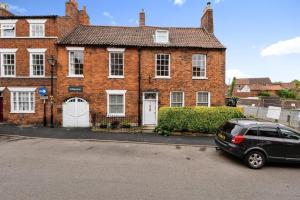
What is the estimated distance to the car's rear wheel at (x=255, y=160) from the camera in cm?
840

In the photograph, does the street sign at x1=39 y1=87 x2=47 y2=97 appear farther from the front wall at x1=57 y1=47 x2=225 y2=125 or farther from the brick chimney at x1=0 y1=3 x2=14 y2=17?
the brick chimney at x1=0 y1=3 x2=14 y2=17

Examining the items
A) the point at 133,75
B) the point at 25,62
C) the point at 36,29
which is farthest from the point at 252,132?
the point at 36,29

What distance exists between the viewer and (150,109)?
17.7 meters

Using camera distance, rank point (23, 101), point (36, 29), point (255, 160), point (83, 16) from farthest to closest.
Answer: point (83, 16) < point (23, 101) < point (36, 29) < point (255, 160)

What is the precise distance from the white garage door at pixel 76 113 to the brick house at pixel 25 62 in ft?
5.67

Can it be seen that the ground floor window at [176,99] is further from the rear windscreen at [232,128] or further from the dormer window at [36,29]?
the dormer window at [36,29]

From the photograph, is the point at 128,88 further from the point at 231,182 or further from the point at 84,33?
the point at 231,182

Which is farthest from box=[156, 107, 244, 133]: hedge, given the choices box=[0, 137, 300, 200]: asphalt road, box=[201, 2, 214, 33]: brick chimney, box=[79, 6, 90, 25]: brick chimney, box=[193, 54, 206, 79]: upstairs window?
box=[79, 6, 90, 25]: brick chimney

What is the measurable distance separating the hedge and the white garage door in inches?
259

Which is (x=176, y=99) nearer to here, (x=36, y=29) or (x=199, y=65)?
(x=199, y=65)

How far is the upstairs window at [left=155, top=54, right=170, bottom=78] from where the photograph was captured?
698 inches

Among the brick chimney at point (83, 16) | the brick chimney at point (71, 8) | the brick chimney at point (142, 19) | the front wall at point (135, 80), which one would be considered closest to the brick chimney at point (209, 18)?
the front wall at point (135, 80)

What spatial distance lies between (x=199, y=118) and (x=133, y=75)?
660cm

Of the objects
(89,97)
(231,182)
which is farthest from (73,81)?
(231,182)
